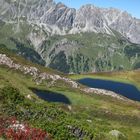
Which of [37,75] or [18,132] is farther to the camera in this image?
[37,75]

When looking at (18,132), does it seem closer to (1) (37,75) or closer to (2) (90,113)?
(2) (90,113)

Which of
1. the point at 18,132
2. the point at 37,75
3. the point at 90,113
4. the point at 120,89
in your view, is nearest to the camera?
the point at 18,132

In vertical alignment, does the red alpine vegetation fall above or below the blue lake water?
above

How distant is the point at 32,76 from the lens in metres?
A: 105

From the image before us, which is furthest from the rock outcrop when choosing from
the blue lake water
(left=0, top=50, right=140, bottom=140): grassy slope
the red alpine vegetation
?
the red alpine vegetation

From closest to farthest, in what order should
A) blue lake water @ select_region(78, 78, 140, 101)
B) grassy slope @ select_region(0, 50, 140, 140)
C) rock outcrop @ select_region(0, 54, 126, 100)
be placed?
1. grassy slope @ select_region(0, 50, 140, 140)
2. rock outcrop @ select_region(0, 54, 126, 100)
3. blue lake water @ select_region(78, 78, 140, 101)

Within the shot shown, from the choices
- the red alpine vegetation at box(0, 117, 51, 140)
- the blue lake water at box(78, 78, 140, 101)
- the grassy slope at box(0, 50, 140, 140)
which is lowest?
the blue lake water at box(78, 78, 140, 101)

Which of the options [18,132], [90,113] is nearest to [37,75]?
[90,113]

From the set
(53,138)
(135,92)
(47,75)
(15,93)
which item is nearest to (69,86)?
(47,75)

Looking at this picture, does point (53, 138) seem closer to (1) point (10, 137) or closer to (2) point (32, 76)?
(1) point (10, 137)

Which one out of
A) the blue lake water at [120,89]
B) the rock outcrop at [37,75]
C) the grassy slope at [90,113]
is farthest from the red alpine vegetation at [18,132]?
the blue lake water at [120,89]

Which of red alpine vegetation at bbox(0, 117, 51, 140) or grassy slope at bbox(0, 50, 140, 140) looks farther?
grassy slope at bbox(0, 50, 140, 140)

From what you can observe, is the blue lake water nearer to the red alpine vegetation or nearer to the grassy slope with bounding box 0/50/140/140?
the grassy slope with bounding box 0/50/140/140

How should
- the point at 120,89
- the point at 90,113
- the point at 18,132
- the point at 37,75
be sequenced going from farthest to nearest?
the point at 120,89, the point at 37,75, the point at 90,113, the point at 18,132
